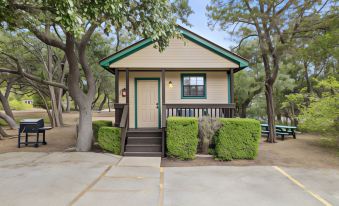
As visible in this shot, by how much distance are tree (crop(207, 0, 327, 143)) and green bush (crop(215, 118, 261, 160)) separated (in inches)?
183

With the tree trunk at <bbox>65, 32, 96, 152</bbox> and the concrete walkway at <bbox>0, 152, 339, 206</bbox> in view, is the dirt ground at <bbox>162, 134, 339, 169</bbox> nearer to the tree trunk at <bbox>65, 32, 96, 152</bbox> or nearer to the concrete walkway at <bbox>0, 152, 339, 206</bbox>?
the concrete walkway at <bbox>0, 152, 339, 206</bbox>

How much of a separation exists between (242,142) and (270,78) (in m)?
5.93

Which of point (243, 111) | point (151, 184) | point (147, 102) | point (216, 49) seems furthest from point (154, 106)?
point (243, 111)

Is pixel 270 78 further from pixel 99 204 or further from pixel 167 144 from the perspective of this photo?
pixel 99 204

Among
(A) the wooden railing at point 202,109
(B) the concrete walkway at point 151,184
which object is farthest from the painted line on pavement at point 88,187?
(A) the wooden railing at point 202,109

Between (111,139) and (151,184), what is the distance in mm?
3379

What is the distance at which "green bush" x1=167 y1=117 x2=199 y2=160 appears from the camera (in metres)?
7.19

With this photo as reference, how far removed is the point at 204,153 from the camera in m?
7.86

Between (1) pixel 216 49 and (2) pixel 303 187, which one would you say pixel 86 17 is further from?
(2) pixel 303 187

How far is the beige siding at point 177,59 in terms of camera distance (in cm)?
907

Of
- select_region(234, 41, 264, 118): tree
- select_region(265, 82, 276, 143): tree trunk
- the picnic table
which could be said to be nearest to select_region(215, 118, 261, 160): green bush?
select_region(265, 82, 276, 143): tree trunk

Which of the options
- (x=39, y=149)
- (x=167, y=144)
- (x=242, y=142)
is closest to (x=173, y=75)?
(x=167, y=144)

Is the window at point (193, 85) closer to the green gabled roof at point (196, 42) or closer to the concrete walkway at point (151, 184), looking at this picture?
the green gabled roof at point (196, 42)

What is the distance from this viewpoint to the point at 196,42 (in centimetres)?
938
